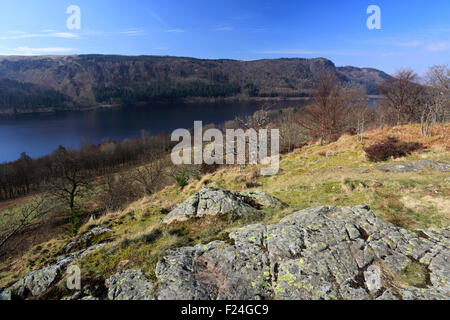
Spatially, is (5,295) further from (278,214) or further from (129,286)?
(278,214)

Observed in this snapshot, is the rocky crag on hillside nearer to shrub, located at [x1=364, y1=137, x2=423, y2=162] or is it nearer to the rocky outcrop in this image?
the rocky outcrop

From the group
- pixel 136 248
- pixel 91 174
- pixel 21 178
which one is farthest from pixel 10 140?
pixel 136 248

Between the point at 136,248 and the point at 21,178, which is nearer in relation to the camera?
the point at 136,248

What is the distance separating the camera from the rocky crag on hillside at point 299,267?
4035 mm

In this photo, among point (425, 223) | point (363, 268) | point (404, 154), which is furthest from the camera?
point (404, 154)

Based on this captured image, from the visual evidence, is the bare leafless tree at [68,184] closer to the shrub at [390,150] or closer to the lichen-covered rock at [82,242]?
the lichen-covered rock at [82,242]

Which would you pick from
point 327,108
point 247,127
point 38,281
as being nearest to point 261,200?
point 38,281

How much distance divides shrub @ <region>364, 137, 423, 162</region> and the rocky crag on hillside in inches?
504

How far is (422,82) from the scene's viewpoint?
137ft

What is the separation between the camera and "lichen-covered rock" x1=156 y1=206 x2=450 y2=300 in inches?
158

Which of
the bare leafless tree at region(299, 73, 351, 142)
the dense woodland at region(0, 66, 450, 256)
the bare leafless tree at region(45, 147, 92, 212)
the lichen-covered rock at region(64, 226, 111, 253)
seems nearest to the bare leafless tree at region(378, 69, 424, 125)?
the dense woodland at region(0, 66, 450, 256)
